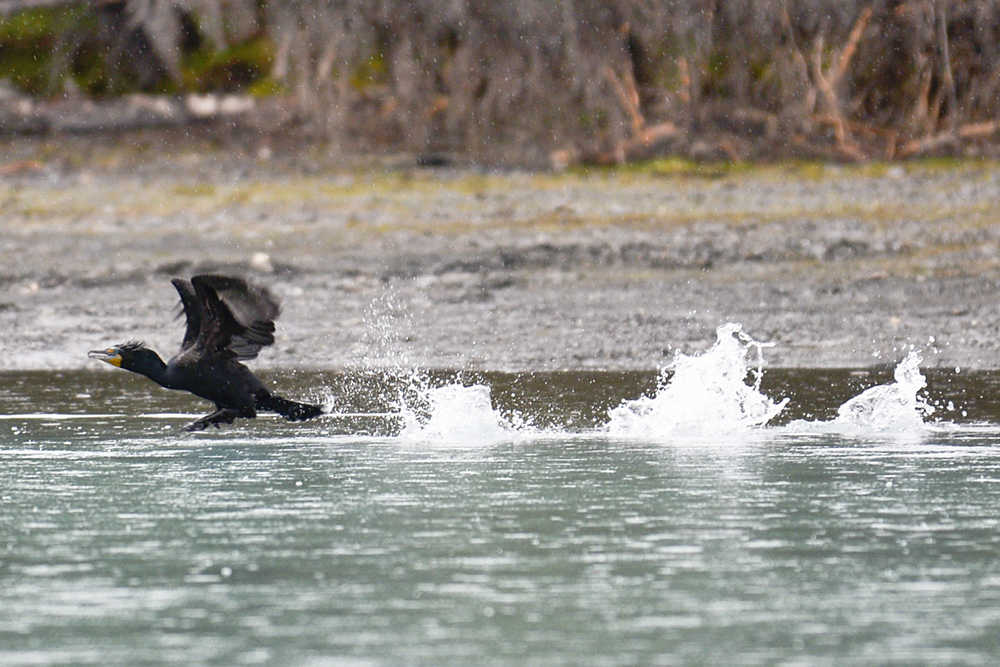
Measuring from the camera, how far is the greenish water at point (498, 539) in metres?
4.98

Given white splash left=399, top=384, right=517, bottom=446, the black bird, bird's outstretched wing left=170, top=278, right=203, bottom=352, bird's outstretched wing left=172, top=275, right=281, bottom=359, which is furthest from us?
white splash left=399, top=384, right=517, bottom=446

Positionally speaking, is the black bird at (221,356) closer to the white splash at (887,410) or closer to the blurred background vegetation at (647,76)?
the white splash at (887,410)

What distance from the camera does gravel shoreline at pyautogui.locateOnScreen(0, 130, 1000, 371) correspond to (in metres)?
12.3

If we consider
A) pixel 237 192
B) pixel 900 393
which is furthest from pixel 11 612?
pixel 237 192

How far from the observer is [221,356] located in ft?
28.5

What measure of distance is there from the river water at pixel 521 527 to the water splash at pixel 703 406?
0.01 metres

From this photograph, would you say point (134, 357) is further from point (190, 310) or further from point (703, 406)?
point (703, 406)

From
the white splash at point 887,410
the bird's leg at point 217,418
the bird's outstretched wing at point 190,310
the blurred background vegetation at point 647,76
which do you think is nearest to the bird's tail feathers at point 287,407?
the bird's leg at point 217,418

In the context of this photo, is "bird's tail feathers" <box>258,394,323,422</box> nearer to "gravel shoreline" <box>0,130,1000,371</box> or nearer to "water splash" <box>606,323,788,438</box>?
"water splash" <box>606,323,788,438</box>

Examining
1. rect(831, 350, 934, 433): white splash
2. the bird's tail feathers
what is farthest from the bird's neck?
rect(831, 350, 934, 433): white splash

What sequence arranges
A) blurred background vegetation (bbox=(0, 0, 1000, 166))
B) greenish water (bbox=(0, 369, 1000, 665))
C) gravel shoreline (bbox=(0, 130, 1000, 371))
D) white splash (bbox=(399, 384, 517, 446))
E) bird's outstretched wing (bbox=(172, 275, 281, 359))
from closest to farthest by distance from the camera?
greenish water (bbox=(0, 369, 1000, 665))
bird's outstretched wing (bbox=(172, 275, 281, 359))
white splash (bbox=(399, 384, 517, 446))
gravel shoreline (bbox=(0, 130, 1000, 371))
blurred background vegetation (bbox=(0, 0, 1000, 166))

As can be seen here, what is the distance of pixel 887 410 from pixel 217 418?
3.06m

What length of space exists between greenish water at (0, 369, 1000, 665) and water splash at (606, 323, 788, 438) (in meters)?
0.13

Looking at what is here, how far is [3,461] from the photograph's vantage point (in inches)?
320
